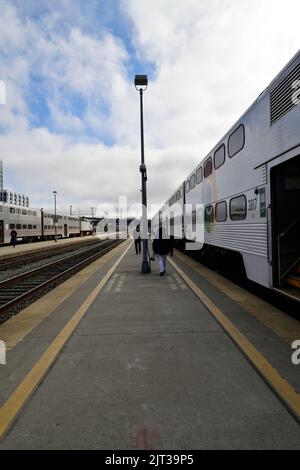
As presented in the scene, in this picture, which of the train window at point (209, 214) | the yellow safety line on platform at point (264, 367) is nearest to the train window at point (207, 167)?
the train window at point (209, 214)

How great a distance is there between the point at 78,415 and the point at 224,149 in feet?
27.3

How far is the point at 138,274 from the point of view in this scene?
1258 centimetres

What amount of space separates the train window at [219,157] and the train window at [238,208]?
5.31 ft

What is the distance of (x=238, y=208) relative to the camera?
8578 mm

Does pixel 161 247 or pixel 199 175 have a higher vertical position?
pixel 199 175

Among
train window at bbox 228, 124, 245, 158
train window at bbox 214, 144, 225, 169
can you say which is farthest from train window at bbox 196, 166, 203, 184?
train window at bbox 228, 124, 245, 158

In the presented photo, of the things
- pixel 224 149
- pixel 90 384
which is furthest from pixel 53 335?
pixel 224 149

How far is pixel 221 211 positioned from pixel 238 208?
1.96 metres

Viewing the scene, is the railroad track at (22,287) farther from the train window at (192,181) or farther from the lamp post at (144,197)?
the train window at (192,181)

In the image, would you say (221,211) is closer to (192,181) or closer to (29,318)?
(192,181)

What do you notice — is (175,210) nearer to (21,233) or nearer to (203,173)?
(203,173)

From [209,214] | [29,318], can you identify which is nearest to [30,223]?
[209,214]
